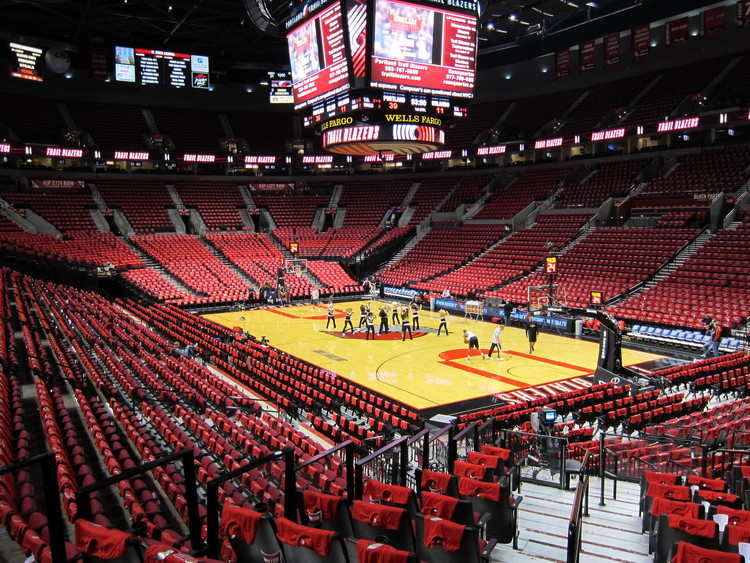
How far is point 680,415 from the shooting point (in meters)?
13.7

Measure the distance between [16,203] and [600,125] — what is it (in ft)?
130

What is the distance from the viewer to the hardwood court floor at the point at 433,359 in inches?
683

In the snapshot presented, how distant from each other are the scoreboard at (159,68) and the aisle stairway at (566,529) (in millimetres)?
37391

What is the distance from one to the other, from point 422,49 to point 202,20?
72.4ft

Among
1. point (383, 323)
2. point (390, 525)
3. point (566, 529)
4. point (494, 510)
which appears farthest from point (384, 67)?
point (390, 525)

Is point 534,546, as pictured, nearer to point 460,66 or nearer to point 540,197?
point 460,66

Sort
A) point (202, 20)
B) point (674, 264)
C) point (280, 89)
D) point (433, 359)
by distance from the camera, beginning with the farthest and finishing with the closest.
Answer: point (280, 89)
point (202, 20)
point (674, 264)
point (433, 359)

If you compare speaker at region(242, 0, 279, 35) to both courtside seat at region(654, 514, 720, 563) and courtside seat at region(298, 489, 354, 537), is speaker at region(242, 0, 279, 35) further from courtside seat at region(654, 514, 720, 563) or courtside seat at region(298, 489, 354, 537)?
courtside seat at region(654, 514, 720, 563)

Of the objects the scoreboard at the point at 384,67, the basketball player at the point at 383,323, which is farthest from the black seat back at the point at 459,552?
the basketball player at the point at 383,323

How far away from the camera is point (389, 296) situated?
3828cm

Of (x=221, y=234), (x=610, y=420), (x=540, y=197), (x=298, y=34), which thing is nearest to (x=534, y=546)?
(x=610, y=420)

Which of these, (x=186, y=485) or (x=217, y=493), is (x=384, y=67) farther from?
(x=186, y=485)

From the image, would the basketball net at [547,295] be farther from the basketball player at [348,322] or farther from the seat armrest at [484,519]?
the seat armrest at [484,519]

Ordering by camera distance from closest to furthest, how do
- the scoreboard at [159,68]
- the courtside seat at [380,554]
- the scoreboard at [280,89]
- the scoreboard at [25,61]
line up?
the courtside seat at [380,554] → the scoreboard at [25,61] → the scoreboard at [159,68] → the scoreboard at [280,89]
